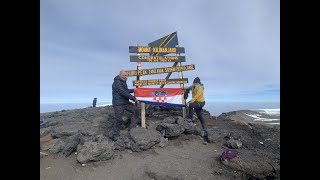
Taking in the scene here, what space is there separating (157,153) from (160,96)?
12.8 ft

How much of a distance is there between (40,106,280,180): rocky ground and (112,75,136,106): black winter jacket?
1608 mm

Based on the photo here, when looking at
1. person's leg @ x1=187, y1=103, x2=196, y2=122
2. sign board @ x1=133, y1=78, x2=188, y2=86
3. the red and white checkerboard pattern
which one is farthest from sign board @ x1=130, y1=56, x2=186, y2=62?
person's leg @ x1=187, y1=103, x2=196, y2=122

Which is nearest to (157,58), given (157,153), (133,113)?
(133,113)

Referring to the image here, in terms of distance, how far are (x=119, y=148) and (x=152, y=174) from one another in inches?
106

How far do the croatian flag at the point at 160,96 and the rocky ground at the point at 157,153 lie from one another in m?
1.17

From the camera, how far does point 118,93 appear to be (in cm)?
1205

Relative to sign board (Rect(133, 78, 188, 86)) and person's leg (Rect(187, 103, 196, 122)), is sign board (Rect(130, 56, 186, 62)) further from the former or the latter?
person's leg (Rect(187, 103, 196, 122))

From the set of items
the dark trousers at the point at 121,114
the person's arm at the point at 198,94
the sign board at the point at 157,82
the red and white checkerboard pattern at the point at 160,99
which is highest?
the sign board at the point at 157,82

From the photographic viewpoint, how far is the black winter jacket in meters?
12.0

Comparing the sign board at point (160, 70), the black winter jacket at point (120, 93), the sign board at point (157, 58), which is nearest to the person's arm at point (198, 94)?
the sign board at point (160, 70)

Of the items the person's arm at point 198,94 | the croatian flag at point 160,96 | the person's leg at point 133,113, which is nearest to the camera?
the person's leg at point 133,113

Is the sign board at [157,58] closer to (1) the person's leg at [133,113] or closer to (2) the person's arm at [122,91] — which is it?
(2) the person's arm at [122,91]

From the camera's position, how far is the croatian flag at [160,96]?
42.9 ft
